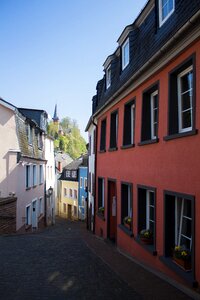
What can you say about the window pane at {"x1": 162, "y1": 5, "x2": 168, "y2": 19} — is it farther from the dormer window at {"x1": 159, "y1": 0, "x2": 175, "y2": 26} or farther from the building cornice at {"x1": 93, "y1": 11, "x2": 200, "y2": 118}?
the building cornice at {"x1": 93, "y1": 11, "x2": 200, "y2": 118}

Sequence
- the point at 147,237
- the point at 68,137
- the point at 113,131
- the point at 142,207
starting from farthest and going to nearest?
the point at 68,137
the point at 113,131
the point at 142,207
the point at 147,237

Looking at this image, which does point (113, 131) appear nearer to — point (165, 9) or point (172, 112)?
point (165, 9)

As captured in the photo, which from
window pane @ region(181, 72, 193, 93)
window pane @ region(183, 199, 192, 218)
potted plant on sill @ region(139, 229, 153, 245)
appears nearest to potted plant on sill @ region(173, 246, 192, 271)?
window pane @ region(183, 199, 192, 218)

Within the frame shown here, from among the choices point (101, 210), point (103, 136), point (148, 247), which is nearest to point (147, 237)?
point (148, 247)

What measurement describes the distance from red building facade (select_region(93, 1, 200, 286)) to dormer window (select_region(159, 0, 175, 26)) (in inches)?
2.1

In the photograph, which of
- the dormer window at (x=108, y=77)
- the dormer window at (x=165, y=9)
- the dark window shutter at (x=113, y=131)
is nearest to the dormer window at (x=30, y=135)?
the dormer window at (x=108, y=77)

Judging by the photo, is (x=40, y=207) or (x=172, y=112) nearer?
(x=172, y=112)

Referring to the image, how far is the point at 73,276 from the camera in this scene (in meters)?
9.03

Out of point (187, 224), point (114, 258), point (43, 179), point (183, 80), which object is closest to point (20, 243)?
point (114, 258)

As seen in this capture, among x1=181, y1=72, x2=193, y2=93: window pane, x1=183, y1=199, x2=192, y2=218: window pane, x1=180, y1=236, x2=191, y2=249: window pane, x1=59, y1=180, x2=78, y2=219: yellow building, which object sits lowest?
x1=59, y1=180, x2=78, y2=219: yellow building

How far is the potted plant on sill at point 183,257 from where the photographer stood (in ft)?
24.8

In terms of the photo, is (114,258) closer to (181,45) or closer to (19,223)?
(181,45)

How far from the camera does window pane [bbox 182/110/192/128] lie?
8100 mm

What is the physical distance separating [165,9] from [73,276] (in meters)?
6.99
